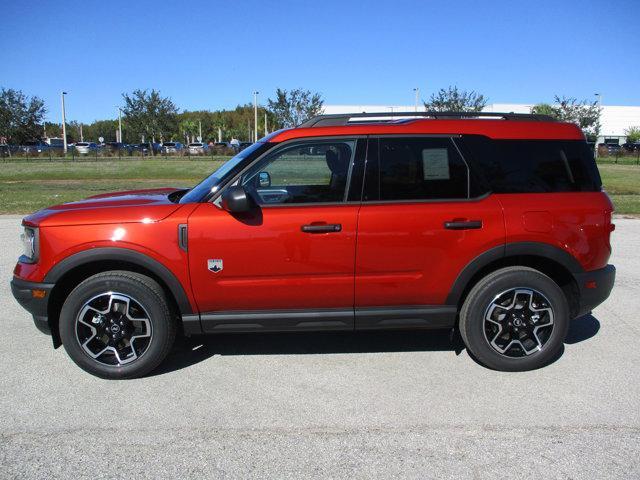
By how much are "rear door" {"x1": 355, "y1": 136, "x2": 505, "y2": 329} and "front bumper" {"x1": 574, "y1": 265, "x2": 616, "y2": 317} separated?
75cm

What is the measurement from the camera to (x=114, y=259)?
12.5ft

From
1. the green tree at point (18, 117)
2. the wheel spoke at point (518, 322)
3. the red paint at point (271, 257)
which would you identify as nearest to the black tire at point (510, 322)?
the wheel spoke at point (518, 322)

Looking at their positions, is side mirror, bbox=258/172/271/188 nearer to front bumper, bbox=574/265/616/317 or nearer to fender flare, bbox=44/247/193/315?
fender flare, bbox=44/247/193/315

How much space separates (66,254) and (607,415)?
3.71 m

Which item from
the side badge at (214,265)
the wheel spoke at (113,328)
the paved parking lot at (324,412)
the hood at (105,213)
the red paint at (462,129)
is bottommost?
the paved parking lot at (324,412)

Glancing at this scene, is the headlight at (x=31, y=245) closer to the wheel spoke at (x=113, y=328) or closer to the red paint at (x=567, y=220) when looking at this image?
the wheel spoke at (x=113, y=328)

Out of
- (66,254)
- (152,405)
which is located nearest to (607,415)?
(152,405)

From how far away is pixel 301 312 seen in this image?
13.0 feet

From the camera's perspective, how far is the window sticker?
4.01 metres

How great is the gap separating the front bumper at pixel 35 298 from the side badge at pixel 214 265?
1.11 metres

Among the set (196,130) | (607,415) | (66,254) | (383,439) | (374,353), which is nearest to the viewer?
(383,439)

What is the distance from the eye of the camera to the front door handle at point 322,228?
3809 mm

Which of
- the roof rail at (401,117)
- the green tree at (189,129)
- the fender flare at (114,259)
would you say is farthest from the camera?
the green tree at (189,129)

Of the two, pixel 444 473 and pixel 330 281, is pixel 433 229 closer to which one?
pixel 330 281
